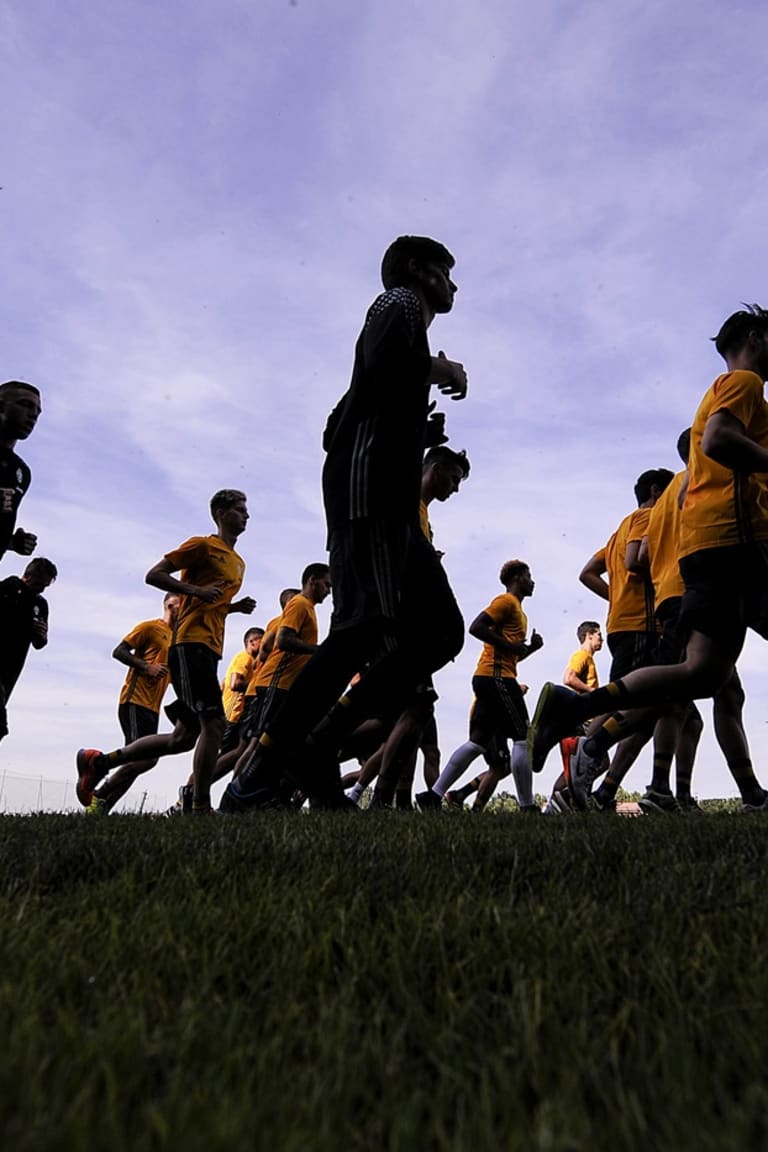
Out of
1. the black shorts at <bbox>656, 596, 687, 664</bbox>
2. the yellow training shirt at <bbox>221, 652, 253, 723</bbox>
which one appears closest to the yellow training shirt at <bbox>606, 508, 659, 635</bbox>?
the black shorts at <bbox>656, 596, 687, 664</bbox>

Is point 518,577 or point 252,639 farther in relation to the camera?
point 252,639

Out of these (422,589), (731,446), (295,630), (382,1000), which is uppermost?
(295,630)

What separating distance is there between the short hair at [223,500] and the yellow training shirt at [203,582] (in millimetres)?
323

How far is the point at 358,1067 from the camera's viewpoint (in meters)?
1.14

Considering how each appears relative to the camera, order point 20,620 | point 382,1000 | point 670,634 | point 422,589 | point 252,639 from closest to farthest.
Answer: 1. point 382,1000
2. point 422,589
3. point 670,634
4. point 20,620
5. point 252,639

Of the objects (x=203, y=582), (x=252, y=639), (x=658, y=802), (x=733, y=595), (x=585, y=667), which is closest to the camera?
(x=733, y=595)

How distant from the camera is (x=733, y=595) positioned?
464cm

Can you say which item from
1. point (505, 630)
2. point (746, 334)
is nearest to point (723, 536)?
point (746, 334)

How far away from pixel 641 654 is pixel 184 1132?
6.50 m

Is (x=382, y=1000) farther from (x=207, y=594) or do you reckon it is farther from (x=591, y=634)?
(x=591, y=634)

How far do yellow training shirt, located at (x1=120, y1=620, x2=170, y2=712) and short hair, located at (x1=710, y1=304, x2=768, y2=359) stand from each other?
6.56 m

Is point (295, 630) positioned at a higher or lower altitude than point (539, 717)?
higher

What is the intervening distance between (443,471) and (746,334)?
229 cm

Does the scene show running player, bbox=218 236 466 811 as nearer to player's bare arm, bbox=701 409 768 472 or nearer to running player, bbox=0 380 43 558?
player's bare arm, bbox=701 409 768 472
